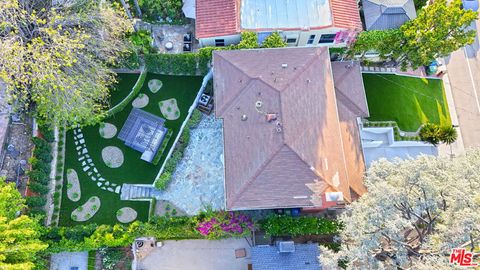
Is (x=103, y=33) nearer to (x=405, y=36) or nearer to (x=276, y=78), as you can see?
(x=276, y=78)

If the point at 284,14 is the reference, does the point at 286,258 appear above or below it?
below

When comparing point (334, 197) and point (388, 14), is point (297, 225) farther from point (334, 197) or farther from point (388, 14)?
point (388, 14)

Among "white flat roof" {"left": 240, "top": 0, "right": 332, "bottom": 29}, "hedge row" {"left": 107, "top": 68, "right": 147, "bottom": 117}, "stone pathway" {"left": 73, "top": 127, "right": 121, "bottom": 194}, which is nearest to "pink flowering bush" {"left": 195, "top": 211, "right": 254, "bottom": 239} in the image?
"stone pathway" {"left": 73, "top": 127, "right": 121, "bottom": 194}

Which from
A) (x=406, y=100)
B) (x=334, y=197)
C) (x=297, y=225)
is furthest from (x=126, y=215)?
(x=406, y=100)

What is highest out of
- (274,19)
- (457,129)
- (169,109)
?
(274,19)

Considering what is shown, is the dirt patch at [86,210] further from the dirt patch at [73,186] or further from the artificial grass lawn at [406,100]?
the artificial grass lawn at [406,100]

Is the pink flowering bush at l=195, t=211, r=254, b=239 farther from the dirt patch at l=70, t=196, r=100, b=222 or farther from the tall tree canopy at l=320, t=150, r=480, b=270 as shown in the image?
the dirt patch at l=70, t=196, r=100, b=222
